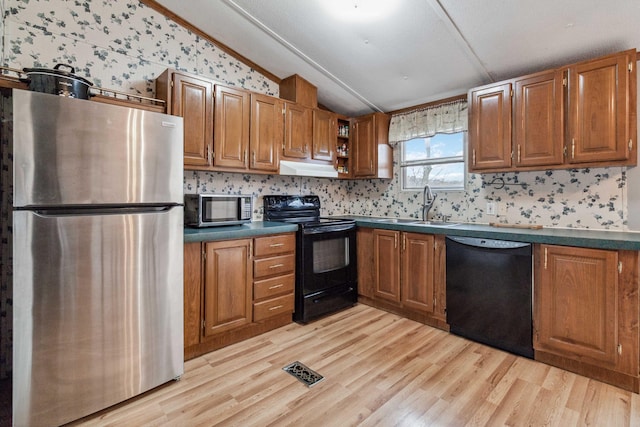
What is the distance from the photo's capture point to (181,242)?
6.58ft

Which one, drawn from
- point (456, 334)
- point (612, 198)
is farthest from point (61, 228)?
point (612, 198)

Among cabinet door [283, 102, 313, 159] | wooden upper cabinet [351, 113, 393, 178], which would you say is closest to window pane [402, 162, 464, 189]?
wooden upper cabinet [351, 113, 393, 178]

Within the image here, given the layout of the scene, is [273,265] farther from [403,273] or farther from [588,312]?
[588,312]

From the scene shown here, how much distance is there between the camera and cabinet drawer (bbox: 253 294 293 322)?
2689 millimetres

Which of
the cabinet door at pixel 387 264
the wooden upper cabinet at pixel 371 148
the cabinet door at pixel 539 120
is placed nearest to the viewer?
the cabinet door at pixel 539 120

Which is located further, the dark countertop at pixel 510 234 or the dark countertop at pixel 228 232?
the dark countertop at pixel 228 232

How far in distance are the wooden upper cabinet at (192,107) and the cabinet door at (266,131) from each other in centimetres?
43

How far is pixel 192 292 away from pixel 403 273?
1.98 m

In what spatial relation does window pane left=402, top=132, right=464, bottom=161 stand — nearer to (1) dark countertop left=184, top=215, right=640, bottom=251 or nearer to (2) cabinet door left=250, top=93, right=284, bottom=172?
(1) dark countertop left=184, top=215, right=640, bottom=251

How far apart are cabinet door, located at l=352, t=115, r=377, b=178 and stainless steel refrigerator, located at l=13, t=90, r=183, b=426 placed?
237cm

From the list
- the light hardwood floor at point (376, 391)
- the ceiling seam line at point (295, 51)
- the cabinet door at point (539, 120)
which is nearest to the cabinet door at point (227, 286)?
the light hardwood floor at point (376, 391)

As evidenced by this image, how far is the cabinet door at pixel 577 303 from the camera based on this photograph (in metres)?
1.98

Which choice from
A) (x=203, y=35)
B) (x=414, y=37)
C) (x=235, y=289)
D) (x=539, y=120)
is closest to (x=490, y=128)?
(x=539, y=120)

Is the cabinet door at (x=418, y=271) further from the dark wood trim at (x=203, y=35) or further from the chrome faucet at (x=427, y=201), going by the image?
the dark wood trim at (x=203, y=35)
